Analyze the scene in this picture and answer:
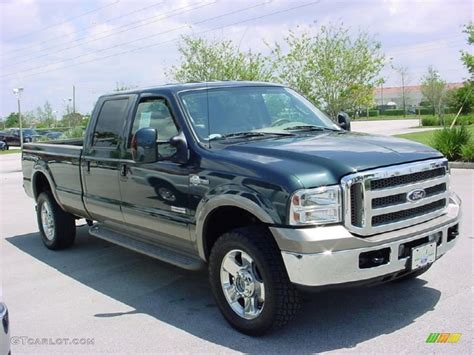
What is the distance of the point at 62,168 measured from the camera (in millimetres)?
7012

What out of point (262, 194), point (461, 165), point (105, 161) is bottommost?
point (461, 165)

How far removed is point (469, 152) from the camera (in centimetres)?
1421

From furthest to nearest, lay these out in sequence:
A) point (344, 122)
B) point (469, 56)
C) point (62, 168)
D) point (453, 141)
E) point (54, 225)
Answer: point (469, 56)
point (453, 141)
point (54, 225)
point (62, 168)
point (344, 122)

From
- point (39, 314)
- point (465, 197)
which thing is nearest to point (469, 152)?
point (465, 197)

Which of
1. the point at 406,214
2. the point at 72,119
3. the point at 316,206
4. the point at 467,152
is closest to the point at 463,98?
the point at 467,152

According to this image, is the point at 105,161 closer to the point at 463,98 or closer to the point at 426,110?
the point at 463,98

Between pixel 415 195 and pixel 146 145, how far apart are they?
2.25 metres

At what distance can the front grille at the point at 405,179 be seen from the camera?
4012 millimetres

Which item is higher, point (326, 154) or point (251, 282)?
point (326, 154)

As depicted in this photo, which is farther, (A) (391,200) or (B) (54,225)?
(B) (54,225)

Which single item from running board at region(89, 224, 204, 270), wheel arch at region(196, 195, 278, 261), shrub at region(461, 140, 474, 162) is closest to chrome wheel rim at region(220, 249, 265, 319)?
wheel arch at region(196, 195, 278, 261)

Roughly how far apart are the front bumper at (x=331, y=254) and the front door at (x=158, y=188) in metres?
1.19

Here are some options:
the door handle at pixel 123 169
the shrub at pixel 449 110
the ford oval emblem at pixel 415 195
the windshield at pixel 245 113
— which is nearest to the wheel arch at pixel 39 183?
the door handle at pixel 123 169

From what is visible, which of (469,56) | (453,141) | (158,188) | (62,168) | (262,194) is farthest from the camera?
(469,56)
